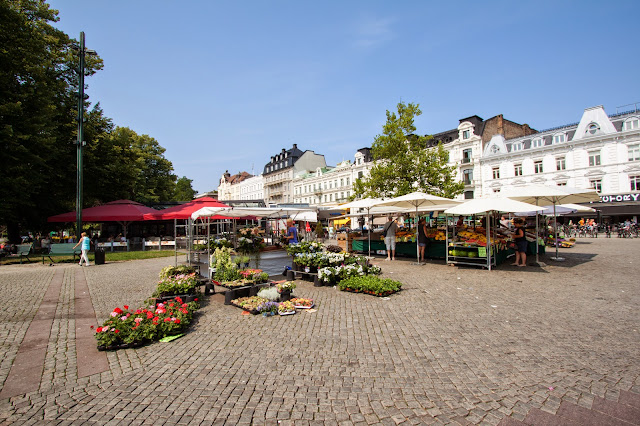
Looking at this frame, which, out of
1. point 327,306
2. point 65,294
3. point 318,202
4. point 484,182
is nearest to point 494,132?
point 484,182

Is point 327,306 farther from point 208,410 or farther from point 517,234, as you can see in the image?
point 517,234

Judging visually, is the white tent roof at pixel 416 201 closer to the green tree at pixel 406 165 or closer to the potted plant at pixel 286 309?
the potted plant at pixel 286 309

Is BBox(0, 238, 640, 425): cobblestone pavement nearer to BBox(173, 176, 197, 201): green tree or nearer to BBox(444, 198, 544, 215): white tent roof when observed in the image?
BBox(444, 198, 544, 215): white tent roof

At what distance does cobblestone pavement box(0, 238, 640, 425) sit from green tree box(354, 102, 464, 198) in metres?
17.7

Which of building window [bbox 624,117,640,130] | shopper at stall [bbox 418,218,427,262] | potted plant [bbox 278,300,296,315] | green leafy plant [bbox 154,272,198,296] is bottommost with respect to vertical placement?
potted plant [bbox 278,300,296,315]

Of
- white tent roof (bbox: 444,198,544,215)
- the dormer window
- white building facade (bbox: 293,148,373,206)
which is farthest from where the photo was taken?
white building facade (bbox: 293,148,373,206)

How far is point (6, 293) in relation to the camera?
8.44 m

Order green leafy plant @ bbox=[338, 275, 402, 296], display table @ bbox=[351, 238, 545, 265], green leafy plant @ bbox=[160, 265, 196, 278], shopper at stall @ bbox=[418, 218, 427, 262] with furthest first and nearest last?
shopper at stall @ bbox=[418, 218, 427, 262] < display table @ bbox=[351, 238, 545, 265] < green leafy plant @ bbox=[160, 265, 196, 278] < green leafy plant @ bbox=[338, 275, 402, 296]

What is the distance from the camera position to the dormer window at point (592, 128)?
34.4m

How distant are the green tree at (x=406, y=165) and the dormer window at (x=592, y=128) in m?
21.4

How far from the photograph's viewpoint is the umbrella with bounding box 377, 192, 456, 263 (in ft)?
42.8

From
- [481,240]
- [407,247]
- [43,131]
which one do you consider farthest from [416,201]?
[43,131]

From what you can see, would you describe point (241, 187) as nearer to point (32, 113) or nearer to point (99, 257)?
point (32, 113)

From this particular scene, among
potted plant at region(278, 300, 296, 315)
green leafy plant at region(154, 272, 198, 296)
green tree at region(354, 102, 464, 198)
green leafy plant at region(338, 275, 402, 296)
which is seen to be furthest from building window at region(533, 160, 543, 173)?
green leafy plant at region(154, 272, 198, 296)
